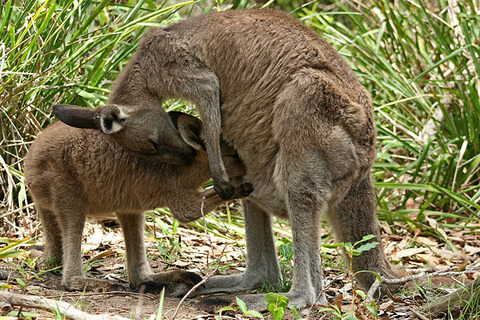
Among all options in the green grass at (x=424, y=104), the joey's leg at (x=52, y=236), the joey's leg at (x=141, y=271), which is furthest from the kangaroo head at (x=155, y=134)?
the green grass at (x=424, y=104)

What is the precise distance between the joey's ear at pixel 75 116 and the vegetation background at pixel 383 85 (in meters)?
0.89

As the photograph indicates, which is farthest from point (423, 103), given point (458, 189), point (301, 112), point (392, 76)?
point (301, 112)

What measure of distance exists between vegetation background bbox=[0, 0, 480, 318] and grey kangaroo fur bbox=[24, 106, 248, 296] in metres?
0.50

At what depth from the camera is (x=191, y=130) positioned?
185 inches

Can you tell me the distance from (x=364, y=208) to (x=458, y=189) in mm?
2381

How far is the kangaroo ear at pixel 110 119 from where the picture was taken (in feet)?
14.8

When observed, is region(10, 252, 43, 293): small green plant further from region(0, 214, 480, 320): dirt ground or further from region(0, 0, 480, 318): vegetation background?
region(0, 0, 480, 318): vegetation background

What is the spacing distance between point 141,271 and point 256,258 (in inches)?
33.5

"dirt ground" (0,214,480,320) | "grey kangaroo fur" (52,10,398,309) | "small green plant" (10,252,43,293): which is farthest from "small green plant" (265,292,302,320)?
"small green plant" (10,252,43,293)

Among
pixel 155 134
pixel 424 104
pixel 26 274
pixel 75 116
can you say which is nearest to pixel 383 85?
pixel 424 104

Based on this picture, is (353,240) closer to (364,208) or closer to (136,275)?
(364,208)

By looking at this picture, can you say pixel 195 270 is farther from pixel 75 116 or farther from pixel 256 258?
pixel 75 116

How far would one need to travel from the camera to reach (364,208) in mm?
4445

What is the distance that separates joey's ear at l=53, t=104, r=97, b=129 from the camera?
4.51 meters
